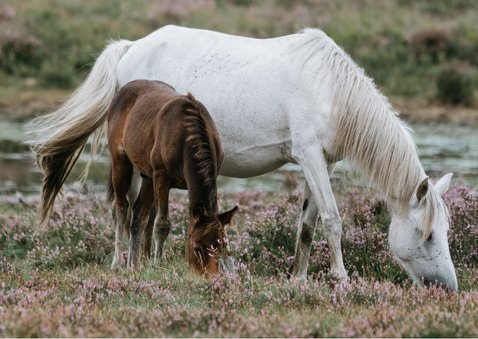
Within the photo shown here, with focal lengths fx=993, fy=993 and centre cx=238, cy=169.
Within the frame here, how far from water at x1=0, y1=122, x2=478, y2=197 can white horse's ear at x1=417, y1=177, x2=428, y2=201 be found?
5.32 m

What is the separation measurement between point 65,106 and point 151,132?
1.95 metres

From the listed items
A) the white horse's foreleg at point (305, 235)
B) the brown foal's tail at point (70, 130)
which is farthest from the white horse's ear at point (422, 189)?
the brown foal's tail at point (70, 130)

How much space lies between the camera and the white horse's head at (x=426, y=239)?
7309 millimetres

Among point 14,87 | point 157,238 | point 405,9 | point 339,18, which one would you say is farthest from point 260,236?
point 405,9

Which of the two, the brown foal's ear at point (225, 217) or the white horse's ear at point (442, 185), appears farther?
the white horse's ear at point (442, 185)

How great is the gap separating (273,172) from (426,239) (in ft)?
33.6

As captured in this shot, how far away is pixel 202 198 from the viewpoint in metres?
6.72

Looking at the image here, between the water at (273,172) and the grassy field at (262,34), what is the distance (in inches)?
117

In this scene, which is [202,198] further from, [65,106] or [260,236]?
[65,106]

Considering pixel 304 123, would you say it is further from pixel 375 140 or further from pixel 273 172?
pixel 273 172

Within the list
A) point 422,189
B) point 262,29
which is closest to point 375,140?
point 422,189

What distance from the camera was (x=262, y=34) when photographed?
29156 mm

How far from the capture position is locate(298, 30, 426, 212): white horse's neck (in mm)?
7562

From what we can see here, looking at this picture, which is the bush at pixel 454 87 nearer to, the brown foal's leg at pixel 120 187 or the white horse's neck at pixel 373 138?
the white horse's neck at pixel 373 138
